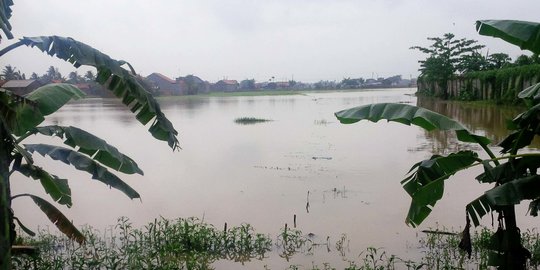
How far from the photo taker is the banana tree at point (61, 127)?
316 centimetres

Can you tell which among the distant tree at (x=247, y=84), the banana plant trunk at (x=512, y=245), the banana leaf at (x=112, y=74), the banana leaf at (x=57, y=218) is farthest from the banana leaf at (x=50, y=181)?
the distant tree at (x=247, y=84)

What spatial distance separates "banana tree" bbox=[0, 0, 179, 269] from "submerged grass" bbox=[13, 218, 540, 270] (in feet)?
3.51

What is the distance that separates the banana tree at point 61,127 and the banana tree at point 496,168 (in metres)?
1.70

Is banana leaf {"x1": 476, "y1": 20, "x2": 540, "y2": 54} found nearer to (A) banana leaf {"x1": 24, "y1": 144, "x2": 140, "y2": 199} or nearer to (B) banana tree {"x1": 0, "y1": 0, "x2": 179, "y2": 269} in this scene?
(B) banana tree {"x1": 0, "y1": 0, "x2": 179, "y2": 269}

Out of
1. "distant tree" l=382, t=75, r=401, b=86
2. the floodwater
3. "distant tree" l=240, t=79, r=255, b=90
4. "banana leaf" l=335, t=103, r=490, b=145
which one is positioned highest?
"distant tree" l=382, t=75, r=401, b=86

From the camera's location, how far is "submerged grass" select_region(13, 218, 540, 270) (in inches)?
192

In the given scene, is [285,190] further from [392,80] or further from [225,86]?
[392,80]

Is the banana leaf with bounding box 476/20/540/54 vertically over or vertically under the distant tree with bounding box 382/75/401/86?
under

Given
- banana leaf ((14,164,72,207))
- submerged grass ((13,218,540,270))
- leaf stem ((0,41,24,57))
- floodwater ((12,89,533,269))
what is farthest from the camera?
floodwater ((12,89,533,269))

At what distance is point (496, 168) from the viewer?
3.66m

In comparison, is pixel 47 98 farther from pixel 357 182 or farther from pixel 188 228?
pixel 357 182

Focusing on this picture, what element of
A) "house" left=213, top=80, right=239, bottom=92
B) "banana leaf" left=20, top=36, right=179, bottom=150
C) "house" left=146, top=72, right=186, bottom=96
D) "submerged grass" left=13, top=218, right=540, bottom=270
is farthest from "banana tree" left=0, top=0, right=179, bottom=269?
"house" left=213, top=80, right=239, bottom=92

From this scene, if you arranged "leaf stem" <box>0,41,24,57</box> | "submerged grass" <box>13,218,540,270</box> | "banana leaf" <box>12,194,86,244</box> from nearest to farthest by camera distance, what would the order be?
"leaf stem" <box>0,41,24,57</box>, "banana leaf" <box>12,194,86,244</box>, "submerged grass" <box>13,218,540,270</box>

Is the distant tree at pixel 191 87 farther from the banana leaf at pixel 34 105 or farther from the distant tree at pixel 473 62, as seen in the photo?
the banana leaf at pixel 34 105
